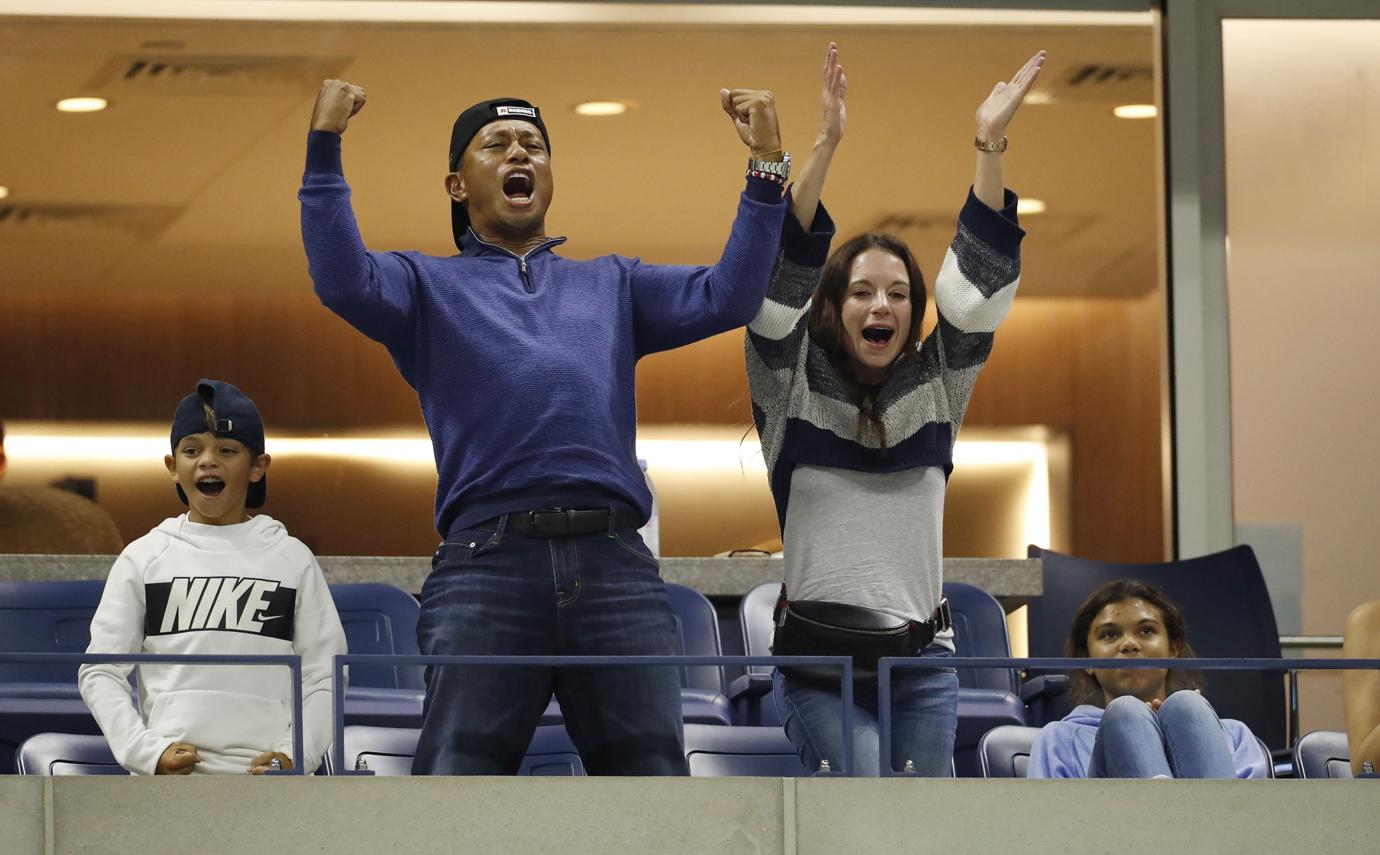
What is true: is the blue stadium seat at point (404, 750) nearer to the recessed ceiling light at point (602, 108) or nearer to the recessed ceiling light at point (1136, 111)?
the recessed ceiling light at point (602, 108)

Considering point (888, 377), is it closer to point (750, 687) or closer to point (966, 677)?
point (750, 687)

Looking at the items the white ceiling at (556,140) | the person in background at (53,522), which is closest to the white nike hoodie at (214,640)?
the person in background at (53,522)

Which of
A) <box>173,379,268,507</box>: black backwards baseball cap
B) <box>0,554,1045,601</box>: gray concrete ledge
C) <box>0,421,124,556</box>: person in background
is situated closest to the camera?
<box>173,379,268,507</box>: black backwards baseball cap

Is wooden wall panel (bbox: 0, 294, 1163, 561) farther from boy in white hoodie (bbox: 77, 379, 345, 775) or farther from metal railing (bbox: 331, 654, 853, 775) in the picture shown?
metal railing (bbox: 331, 654, 853, 775)

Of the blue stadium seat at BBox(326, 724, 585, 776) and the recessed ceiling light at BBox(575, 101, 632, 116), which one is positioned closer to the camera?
the blue stadium seat at BBox(326, 724, 585, 776)

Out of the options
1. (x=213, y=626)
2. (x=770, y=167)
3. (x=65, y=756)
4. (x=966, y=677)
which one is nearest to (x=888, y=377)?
(x=770, y=167)

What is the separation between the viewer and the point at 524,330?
139 inches

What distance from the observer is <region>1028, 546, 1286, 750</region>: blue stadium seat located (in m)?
5.71

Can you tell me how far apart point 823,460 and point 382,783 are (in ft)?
3.05

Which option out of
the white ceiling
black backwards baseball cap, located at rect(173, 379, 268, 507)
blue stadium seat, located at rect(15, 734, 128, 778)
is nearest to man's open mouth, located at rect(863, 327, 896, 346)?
black backwards baseball cap, located at rect(173, 379, 268, 507)

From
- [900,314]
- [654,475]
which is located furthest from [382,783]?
[654,475]

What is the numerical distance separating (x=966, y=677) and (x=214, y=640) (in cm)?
219

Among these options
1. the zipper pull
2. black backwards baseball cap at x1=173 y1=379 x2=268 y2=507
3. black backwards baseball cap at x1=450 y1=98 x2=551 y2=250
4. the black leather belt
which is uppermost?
black backwards baseball cap at x1=450 y1=98 x2=551 y2=250

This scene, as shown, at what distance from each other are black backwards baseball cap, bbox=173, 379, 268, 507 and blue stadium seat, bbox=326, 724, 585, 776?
514mm
